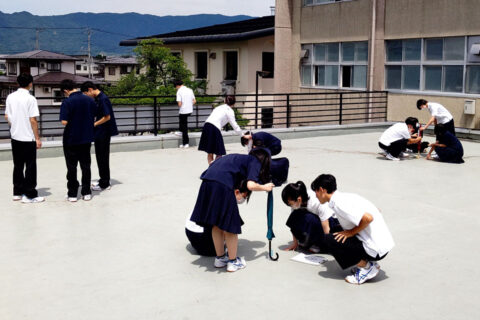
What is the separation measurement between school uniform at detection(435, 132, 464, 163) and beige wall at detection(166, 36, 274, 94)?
1868 cm

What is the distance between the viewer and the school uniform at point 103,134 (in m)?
8.43

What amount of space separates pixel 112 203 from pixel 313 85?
14.1 meters

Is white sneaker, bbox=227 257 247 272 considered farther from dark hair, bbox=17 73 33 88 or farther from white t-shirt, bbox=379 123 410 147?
white t-shirt, bbox=379 123 410 147

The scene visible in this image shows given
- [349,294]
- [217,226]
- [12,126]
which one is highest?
[12,126]

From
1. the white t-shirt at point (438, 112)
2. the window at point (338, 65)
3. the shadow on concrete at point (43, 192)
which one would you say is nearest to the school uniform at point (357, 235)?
the shadow on concrete at point (43, 192)

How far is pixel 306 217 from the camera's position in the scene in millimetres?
5645

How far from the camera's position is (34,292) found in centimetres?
482

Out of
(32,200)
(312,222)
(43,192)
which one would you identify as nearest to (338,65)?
(43,192)

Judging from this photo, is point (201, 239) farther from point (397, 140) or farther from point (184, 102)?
point (184, 102)

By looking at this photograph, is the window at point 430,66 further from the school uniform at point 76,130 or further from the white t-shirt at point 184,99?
the school uniform at point 76,130

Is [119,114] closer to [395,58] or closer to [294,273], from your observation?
[395,58]

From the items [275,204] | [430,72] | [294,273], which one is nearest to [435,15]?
[430,72]

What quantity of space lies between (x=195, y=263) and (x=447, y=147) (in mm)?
7232

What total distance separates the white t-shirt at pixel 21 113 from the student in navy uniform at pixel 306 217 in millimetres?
3825
